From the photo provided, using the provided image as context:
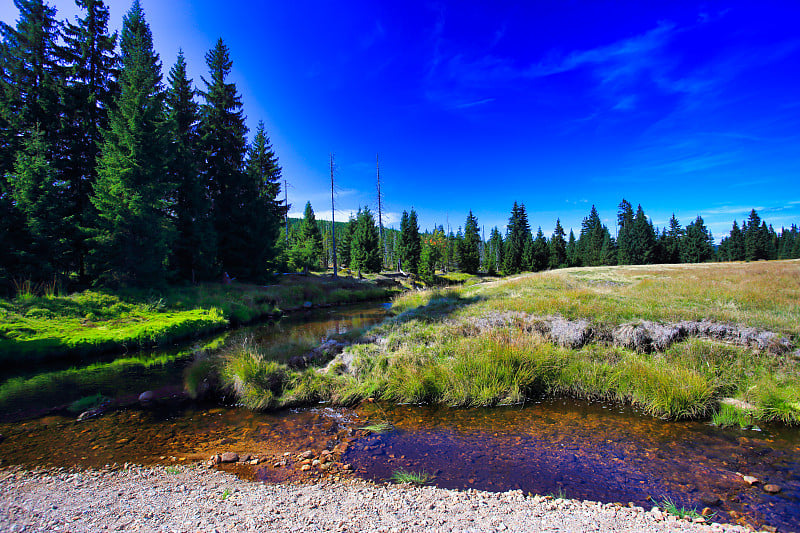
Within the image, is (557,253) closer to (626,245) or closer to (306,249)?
(626,245)

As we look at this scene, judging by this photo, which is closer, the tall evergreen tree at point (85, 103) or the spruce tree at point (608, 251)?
the tall evergreen tree at point (85, 103)

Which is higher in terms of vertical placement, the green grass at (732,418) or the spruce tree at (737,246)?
the spruce tree at (737,246)

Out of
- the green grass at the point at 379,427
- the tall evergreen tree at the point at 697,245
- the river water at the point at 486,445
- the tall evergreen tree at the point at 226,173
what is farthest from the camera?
the tall evergreen tree at the point at 697,245

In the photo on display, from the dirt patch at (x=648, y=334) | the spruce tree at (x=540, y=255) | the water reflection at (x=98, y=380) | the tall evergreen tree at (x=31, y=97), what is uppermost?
the tall evergreen tree at (x=31, y=97)

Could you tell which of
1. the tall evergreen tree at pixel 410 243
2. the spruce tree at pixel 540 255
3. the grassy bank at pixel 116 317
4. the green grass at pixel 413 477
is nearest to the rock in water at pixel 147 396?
the grassy bank at pixel 116 317

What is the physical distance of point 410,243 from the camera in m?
52.8

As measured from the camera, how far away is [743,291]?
13141 millimetres

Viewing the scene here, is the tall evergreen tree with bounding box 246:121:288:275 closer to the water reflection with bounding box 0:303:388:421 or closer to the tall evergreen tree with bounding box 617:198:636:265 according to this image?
the water reflection with bounding box 0:303:388:421

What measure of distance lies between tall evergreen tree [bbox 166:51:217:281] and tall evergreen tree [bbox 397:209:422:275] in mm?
31082

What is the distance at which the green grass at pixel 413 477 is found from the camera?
448 cm

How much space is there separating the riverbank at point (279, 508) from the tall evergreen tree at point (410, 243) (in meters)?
48.3

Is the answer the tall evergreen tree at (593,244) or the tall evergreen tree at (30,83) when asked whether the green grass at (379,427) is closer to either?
the tall evergreen tree at (30,83)

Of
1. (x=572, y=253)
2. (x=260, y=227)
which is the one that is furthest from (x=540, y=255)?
(x=260, y=227)

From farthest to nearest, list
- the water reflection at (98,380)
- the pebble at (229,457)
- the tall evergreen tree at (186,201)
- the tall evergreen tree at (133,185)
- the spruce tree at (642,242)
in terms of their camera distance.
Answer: the spruce tree at (642,242) < the tall evergreen tree at (186,201) < the tall evergreen tree at (133,185) < the water reflection at (98,380) < the pebble at (229,457)
